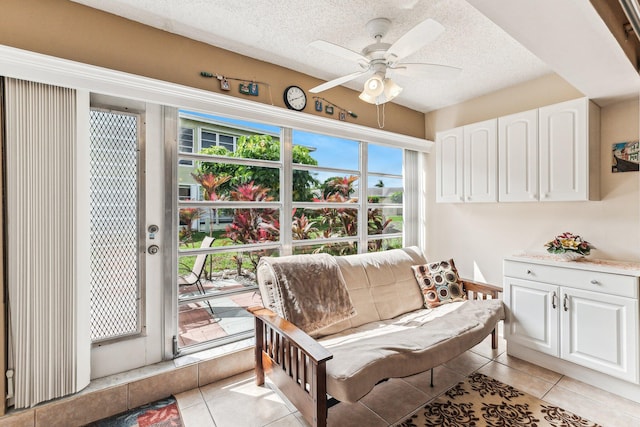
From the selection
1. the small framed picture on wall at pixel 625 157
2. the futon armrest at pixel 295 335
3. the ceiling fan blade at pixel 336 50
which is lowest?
the futon armrest at pixel 295 335

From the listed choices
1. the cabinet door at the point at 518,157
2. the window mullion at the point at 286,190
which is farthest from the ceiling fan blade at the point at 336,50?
the cabinet door at the point at 518,157

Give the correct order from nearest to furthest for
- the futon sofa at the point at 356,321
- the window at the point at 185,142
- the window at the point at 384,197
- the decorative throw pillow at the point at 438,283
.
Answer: the futon sofa at the point at 356,321 → the window at the point at 185,142 → the decorative throw pillow at the point at 438,283 → the window at the point at 384,197

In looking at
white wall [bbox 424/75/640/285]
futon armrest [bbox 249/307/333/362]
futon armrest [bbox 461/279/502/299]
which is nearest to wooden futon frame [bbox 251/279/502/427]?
futon armrest [bbox 249/307/333/362]

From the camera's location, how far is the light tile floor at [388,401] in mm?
1917

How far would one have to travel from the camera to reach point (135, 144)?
2.17 metres

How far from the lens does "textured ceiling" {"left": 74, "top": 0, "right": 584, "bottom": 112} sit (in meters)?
1.92

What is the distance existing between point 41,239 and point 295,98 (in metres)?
2.15

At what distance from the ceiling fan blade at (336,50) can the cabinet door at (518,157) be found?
1834 millimetres

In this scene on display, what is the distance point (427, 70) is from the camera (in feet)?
6.50

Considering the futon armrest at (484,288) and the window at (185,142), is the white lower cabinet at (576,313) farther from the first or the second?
the window at (185,142)

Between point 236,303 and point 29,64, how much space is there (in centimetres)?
210

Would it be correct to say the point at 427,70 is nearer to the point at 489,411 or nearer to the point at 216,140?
the point at 216,140

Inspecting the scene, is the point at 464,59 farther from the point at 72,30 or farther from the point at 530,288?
the point at 72,30

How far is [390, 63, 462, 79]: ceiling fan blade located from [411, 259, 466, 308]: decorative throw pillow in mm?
1791
